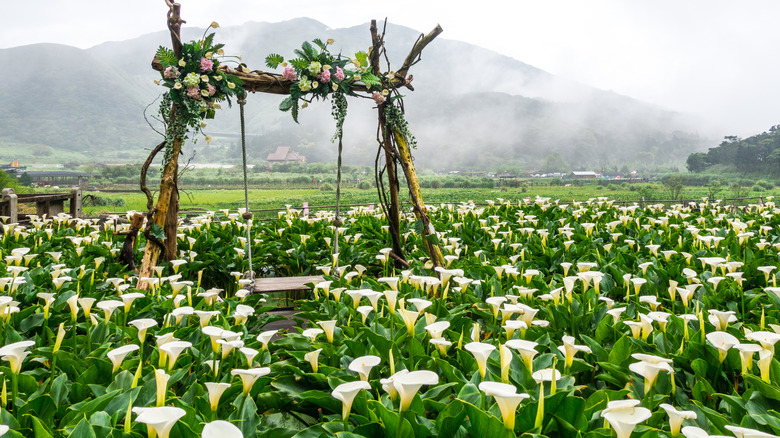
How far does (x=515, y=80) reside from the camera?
179 m

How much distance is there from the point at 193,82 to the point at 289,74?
2.87 feet

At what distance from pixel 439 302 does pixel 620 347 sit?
1.03 m

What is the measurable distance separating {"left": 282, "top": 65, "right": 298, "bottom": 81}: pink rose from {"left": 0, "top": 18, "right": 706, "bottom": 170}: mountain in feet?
208

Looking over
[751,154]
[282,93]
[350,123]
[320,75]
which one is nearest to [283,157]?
[350,123]

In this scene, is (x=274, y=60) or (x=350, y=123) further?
(x=350, y=123)

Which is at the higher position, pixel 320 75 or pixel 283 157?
pixel 283 157

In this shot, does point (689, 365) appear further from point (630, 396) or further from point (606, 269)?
point (606, 269)

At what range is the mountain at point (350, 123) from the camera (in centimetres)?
8444

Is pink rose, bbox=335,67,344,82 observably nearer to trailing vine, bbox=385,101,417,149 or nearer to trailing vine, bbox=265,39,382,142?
trailing vine, bbox=265,39,382,142

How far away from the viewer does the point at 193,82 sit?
375 cm

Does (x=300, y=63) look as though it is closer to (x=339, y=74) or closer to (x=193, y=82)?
(x=339, y=74)

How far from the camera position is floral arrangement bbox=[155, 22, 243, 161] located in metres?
3.78

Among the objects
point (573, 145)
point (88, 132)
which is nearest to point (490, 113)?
point (573, 145)

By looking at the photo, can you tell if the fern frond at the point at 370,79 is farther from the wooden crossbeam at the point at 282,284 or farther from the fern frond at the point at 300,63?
the wooden crossbeam at the point at 282,284
